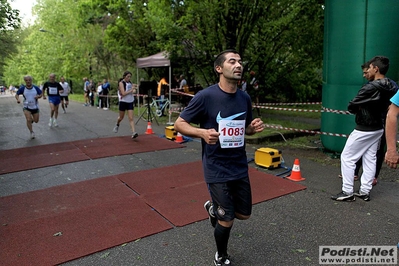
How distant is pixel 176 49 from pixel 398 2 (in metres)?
6.41

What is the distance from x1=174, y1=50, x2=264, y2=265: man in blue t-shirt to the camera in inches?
117

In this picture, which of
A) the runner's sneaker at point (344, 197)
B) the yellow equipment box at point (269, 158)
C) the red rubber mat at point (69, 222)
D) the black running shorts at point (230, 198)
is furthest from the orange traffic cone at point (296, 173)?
the black running shorts at point (230, 198)

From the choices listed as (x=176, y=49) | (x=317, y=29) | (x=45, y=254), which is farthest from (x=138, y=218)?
→ (x=317, y=29)

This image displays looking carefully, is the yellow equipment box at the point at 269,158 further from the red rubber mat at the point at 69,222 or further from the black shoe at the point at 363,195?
the red rubber mat at the point at 69,222

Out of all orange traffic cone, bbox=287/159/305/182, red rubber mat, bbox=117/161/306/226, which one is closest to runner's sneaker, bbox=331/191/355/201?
red rubber mat, bbox=117/161/306/226

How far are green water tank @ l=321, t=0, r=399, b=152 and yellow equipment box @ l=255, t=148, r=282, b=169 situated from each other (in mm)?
1530

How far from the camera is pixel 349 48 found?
6668 millimetres

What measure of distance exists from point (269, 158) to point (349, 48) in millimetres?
2737

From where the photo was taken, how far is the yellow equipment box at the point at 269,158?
642 centimetres

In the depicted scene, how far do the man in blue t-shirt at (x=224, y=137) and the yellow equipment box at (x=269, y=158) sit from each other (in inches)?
135

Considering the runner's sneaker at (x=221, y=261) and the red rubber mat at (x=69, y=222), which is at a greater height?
the runner's sneaker at (x=221, y=261)

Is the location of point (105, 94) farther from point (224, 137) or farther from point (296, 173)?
point (224, 137)

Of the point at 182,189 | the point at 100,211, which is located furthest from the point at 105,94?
the point at 100,211

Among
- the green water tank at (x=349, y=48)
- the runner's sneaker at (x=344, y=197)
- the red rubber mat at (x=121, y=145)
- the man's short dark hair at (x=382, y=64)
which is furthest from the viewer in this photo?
the red rubber mat at (x=121, y=145)
